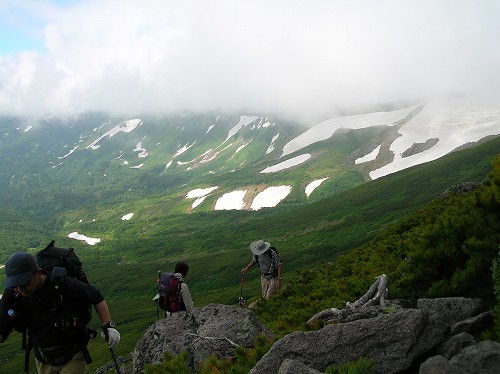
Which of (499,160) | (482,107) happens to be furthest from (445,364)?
(482,107)

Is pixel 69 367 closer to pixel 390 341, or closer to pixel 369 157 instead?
pixel 390 341

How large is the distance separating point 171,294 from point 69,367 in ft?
17.0

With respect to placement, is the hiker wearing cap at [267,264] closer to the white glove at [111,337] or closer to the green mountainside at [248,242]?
the green mountainside at [248,242]

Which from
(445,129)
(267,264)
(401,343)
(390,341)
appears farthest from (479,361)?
(445,129)

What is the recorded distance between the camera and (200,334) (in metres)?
11.6

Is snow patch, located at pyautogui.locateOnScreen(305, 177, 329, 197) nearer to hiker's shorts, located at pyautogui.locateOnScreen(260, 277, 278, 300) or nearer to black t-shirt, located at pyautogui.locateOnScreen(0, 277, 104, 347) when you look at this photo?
hiker's shorts, located at pyautogui.locateOnScreen(260, 277, 278, 300)

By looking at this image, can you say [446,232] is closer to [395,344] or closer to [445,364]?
[395,344]

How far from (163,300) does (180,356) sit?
3714mm

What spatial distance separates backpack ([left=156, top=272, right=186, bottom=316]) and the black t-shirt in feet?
17.6

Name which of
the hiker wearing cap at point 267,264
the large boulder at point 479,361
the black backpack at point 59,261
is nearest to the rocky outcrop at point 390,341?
Result: the large boulder at point 479,361

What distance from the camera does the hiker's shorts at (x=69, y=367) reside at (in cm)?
900

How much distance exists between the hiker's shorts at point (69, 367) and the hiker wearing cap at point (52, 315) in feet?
0.07

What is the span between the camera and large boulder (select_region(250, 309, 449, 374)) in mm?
7422

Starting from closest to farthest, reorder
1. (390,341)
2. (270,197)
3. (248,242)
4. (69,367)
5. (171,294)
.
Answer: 1. (390,341)
2. (69,367)
3. (171,294)
4. (248,242)
5. (270,197)
